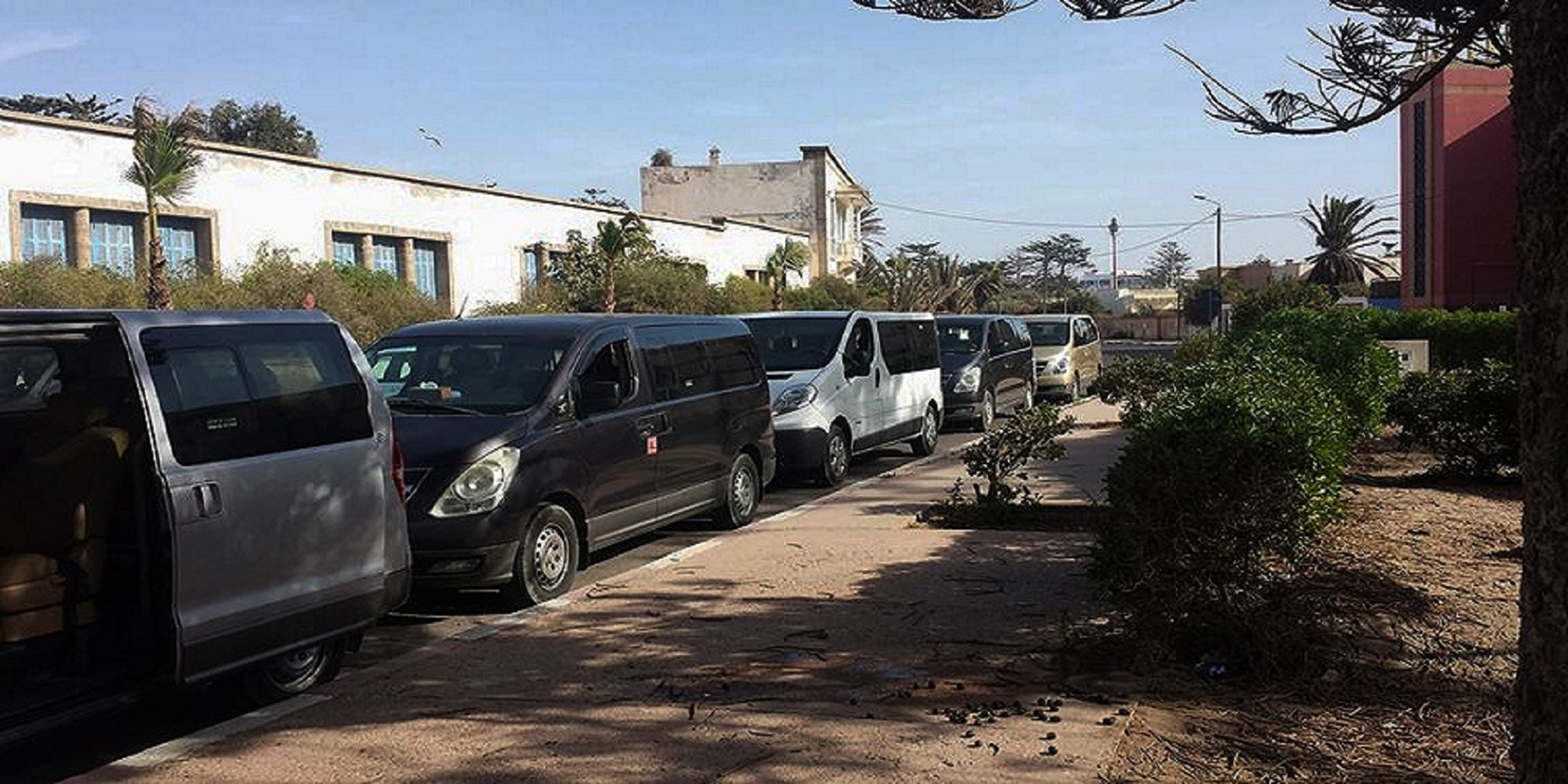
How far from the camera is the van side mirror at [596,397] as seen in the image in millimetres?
8500

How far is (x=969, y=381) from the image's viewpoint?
19.6 m

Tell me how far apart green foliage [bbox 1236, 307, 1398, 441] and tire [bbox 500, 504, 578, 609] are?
6.07m

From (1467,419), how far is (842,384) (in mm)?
5809

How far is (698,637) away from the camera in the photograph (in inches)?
267

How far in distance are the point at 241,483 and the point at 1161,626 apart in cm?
387

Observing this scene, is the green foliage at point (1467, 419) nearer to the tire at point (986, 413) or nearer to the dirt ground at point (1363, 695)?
the dirt ground at point (1363, 695)

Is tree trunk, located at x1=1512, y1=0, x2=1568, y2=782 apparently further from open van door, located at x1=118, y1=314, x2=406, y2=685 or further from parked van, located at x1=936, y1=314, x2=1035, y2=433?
parked van, located at x1=936, y1=314, x2=1035, y2=433

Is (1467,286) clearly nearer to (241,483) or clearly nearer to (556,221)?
(556,221)

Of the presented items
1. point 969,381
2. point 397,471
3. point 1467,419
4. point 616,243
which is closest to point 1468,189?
point 616,243

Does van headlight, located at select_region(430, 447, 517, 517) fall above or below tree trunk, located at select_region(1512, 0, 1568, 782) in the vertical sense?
below

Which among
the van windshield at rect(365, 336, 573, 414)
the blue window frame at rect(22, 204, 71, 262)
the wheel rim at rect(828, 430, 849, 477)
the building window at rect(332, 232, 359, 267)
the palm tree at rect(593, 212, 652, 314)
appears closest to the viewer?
the van windshield at rect(365, 336, 573, 414)

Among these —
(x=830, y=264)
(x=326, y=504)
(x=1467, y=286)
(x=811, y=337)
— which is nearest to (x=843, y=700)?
(x=326, y=504)

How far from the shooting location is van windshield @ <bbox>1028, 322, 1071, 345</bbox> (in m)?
27.2

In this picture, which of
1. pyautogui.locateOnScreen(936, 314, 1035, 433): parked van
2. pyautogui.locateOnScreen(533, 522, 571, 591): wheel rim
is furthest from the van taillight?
pyautogui.locateOnScreen(936, 314, 1035, 433): parked van
